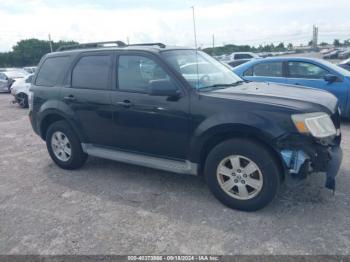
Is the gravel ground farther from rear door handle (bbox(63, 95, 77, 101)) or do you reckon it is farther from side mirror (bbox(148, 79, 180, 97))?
side mirror (bbox(148, 79, 180, 97))

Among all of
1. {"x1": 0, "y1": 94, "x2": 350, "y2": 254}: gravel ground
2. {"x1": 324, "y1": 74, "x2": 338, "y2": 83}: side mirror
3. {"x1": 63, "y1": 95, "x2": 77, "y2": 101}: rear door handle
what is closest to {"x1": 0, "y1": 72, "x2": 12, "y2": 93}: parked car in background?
{"x1": 0, "y1": 94, "x2": 350, "y2": 254}: gravel ground

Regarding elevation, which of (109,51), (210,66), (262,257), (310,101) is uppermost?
(109,51)

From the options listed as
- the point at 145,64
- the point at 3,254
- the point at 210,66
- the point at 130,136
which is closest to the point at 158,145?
the point at 130,136

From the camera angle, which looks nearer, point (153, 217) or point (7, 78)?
point (153, 217)

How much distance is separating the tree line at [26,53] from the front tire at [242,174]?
53.4m

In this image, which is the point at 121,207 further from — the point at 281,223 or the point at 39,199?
the point at 281,223

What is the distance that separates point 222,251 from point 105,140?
2372mm

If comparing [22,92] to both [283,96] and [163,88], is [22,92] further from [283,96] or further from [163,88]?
[283,96]

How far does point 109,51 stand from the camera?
179 inches

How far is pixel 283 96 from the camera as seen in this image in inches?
142

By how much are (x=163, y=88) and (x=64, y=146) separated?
2.25 m

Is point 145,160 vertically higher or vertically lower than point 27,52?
lower

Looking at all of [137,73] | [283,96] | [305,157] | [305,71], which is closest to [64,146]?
[137,73]

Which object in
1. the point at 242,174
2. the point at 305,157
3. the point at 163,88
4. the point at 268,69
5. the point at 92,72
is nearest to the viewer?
the point at 305,157
